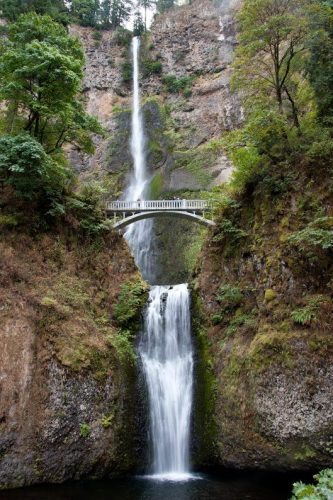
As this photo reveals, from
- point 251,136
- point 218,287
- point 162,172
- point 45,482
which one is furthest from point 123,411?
point 162,172

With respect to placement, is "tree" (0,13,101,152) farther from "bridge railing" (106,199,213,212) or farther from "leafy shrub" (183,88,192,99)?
"leafy shrub" (183,88,192,99)

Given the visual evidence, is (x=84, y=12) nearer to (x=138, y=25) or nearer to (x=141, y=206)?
(x=138, y=25)

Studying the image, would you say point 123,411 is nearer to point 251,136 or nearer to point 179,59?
point 251,136

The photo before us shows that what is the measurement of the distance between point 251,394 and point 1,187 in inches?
483

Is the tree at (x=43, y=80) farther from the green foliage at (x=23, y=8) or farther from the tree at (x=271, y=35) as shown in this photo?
the green foliage at (x=23, y=8)

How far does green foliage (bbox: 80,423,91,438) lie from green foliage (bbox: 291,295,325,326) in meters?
7.14

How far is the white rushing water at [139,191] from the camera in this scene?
2842 centimetres

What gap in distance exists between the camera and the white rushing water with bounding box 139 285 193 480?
13875 millimetres

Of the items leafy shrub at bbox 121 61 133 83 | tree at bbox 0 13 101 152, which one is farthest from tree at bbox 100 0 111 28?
tree at bbox 0 13 101 152

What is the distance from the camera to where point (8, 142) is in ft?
50.3

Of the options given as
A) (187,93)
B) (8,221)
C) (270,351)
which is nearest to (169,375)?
(270,351)

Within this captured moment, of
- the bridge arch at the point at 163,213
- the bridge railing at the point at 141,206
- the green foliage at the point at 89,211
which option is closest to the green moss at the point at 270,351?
the green foliage at the point at 89,211

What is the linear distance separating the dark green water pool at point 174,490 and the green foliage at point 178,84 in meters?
35.4

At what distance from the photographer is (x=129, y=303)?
1695 centimetres
